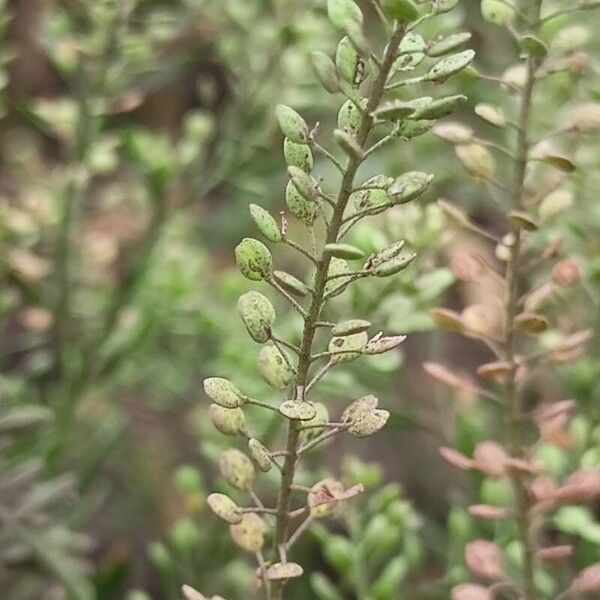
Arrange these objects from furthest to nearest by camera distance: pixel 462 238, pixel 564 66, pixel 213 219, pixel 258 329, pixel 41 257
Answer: pixel 462 238
pixel 213 219
pixel 41 257
pixel 564 66
pixel 258 329

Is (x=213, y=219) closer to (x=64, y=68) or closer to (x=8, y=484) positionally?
(x=64, y=68)

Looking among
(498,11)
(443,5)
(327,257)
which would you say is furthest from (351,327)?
(498,11)

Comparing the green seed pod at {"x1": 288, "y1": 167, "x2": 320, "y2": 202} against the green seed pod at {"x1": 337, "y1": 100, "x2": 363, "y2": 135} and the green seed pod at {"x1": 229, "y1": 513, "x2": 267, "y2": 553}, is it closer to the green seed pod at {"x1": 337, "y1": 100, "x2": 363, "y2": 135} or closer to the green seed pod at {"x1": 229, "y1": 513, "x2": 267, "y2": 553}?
the green seed pod at {"x1": 337, "y1": 100, "x2": 363, "y2": 135}

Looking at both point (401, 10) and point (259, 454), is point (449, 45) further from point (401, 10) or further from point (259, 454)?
point (259, 454)

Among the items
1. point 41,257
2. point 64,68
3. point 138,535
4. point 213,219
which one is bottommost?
point 138,535

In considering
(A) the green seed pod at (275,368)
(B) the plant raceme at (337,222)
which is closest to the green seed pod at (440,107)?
(B) the plant raceme at (337,222)

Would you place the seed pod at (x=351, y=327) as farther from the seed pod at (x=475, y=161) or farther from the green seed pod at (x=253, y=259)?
the seed pod at (x=475, y=161)

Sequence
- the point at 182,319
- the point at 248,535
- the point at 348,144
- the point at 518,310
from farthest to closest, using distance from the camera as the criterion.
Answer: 1. the point at 182,319
2. the point at 518,310
3. the point at 248,535
4. the point at 348,144

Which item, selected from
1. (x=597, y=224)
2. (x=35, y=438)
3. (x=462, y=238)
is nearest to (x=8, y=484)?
(x=35, y=438)
